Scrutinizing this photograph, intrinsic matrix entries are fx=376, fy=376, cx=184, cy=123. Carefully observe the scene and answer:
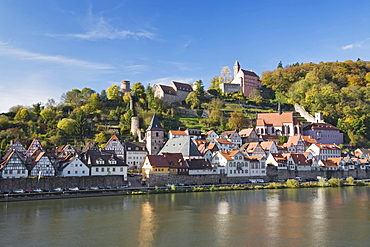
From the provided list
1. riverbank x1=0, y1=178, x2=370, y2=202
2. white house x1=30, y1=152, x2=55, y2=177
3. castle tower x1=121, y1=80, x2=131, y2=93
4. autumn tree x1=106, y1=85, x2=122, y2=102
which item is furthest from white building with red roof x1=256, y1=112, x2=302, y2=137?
white house x1=30, y1=152, x2=55, y2=177

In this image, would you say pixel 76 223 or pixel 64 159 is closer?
pixel 76 223

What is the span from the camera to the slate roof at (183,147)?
54.2 m

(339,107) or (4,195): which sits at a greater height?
(339,107)

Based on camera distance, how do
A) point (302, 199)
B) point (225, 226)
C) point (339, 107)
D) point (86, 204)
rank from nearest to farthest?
point (225, 226) < point (86, 204) < point (302, 199) < point (339, 107)

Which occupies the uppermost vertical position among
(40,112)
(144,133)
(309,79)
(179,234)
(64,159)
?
(309,79)

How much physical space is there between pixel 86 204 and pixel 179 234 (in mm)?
14161

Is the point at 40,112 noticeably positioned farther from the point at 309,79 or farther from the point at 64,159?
the point at 309,79

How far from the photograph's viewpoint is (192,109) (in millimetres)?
85125

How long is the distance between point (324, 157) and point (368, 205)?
3170 centimetres

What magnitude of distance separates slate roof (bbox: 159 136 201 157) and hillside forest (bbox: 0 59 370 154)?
12332 mm

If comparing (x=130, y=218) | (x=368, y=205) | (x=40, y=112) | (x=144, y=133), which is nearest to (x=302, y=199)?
(x=368, y=205)

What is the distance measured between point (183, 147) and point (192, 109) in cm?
3059

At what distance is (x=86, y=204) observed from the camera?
116 ft

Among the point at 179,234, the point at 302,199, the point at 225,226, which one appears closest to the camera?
the point at 179,234
